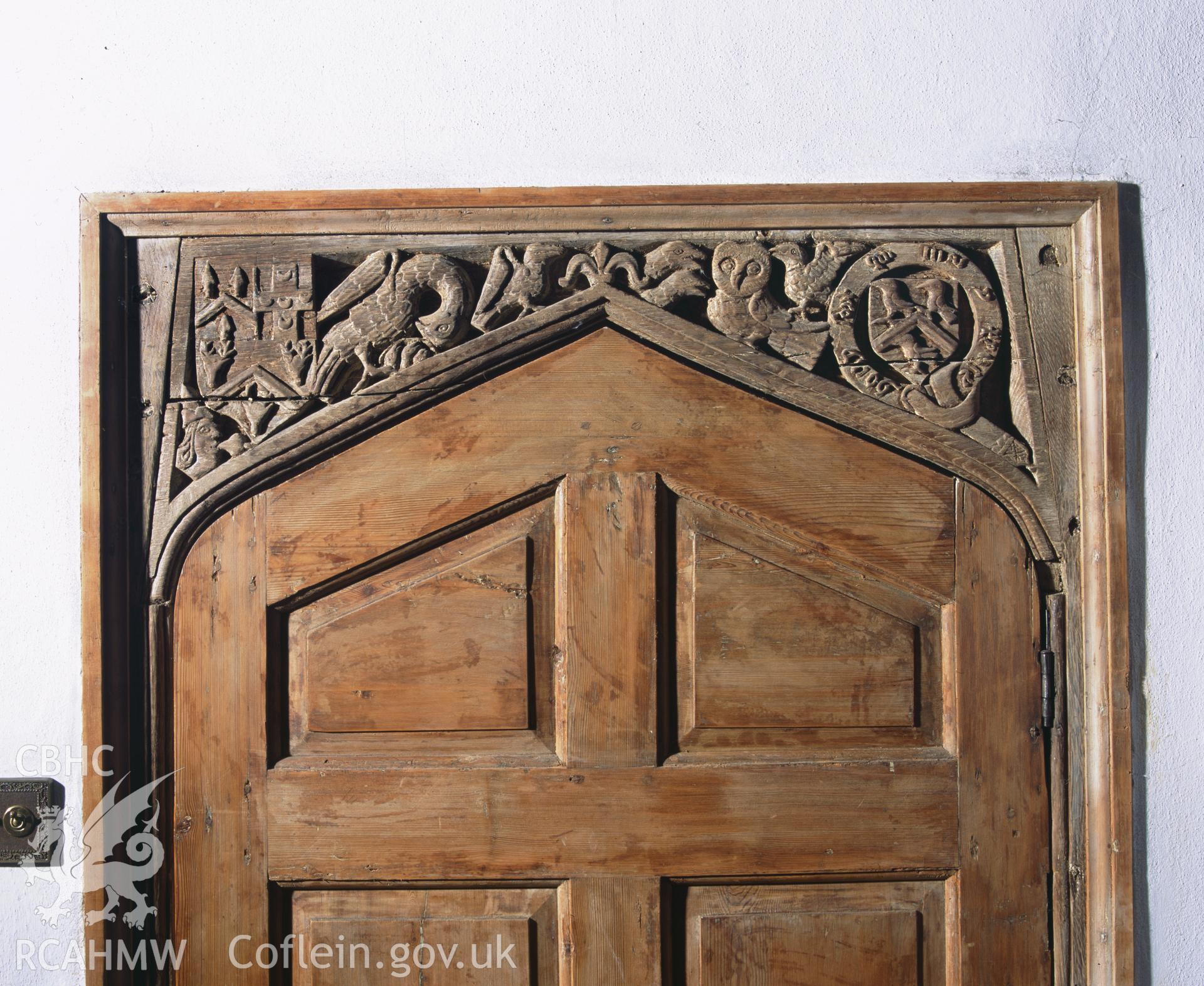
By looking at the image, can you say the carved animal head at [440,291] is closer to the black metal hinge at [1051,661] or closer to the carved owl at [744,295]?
the carved owl at [744,295]

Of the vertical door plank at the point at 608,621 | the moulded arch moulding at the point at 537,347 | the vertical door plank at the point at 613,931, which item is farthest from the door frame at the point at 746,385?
the vertical door plank at the point at 613,931

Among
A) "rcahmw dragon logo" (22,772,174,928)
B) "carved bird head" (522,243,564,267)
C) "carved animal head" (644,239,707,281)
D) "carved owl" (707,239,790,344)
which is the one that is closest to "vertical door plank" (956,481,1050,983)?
"carved owl" (707,239,790,344)

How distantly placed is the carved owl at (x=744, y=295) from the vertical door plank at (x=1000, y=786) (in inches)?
14.9

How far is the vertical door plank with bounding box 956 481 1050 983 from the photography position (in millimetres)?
1317

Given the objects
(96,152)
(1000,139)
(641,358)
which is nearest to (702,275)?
(641,358)

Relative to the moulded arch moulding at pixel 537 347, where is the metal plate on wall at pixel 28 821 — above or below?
below

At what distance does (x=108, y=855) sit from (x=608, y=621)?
776 millimetres

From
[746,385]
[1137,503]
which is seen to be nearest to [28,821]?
[746,385]

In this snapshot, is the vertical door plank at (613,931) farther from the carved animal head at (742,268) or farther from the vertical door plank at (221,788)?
the carved animal head at (742,268)

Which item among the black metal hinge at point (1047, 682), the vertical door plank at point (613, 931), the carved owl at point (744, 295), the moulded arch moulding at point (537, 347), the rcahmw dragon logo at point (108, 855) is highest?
the carved owl at point (744, 295)

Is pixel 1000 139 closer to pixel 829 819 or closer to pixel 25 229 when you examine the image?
pixel 829 819

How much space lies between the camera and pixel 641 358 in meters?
1.33

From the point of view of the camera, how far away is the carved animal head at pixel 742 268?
1310 mm

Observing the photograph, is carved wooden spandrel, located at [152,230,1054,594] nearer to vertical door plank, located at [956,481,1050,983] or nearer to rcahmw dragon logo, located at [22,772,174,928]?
vertical door plank, located at [956,481,1050,983]
